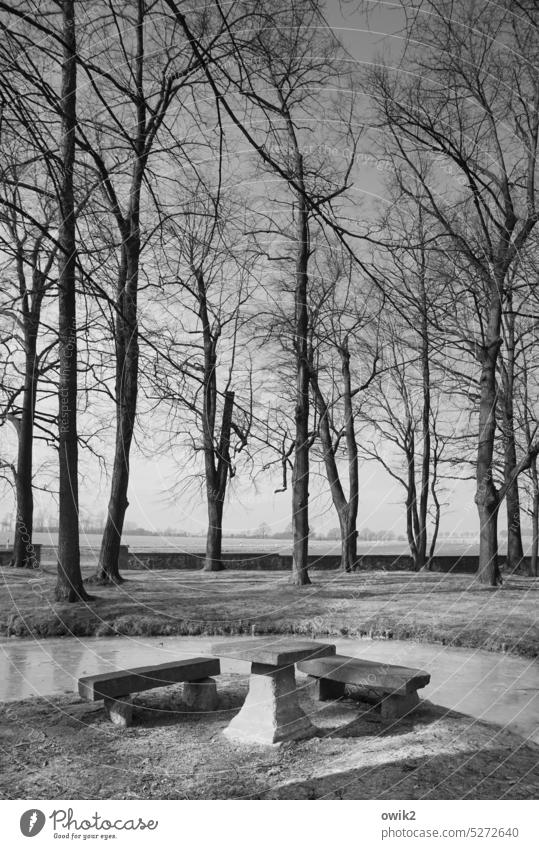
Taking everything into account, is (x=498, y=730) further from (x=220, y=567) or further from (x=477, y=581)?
(x=220, y=567)

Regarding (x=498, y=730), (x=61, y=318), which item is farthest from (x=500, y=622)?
(x=61, y=318)

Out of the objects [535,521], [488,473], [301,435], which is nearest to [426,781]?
[488,473]

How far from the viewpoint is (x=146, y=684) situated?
5551mm

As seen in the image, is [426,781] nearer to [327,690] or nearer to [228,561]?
[327,690]

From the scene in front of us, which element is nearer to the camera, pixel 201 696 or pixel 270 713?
pixel 270 713

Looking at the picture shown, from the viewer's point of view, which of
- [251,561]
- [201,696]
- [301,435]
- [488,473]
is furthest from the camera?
[251,561]

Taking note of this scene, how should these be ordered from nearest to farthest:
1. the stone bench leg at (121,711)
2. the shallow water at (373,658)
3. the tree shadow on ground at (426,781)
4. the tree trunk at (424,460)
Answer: the tree shadow on ground at (426,781)
the stone bench leg at (121,711)
the shallow water at (373,658)
the tree trunk at (424,460)

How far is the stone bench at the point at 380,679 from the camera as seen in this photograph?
5.55m

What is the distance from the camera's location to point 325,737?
17.1 feet

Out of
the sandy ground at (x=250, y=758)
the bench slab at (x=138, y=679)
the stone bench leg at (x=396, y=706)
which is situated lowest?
the sandy ground at (x=250, y=758)

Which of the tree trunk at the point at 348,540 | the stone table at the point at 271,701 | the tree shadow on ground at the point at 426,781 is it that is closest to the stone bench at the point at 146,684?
the stone table at the point at 271,701

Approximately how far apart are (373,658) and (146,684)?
3.66 meters

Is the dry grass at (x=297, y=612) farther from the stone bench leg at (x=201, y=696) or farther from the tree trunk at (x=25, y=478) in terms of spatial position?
the stone bench leg at (x=201, y=696)

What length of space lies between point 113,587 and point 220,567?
26.2ft
